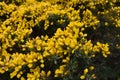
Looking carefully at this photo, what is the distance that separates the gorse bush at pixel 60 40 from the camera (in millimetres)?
4409

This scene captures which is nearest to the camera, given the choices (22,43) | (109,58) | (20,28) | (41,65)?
(41,65)

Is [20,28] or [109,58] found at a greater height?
[20,28]

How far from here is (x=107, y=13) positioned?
5930 mm

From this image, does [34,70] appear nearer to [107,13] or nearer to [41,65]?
[41,65]

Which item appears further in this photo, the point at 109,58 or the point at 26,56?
the point at 109,58

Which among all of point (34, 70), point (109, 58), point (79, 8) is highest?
point (79, 8)

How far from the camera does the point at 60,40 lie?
4559 millimetres

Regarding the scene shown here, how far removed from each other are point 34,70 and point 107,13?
6.99 feet

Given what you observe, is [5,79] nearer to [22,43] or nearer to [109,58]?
[22,43]

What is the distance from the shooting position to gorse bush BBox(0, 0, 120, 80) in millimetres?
4409

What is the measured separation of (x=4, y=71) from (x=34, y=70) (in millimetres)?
392

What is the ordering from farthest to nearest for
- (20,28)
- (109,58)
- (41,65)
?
(109,58) < (20,28) < (41,65)

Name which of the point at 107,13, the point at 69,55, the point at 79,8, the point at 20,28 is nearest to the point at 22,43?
Answer: the point at 20,28

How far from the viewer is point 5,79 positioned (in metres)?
4.57
